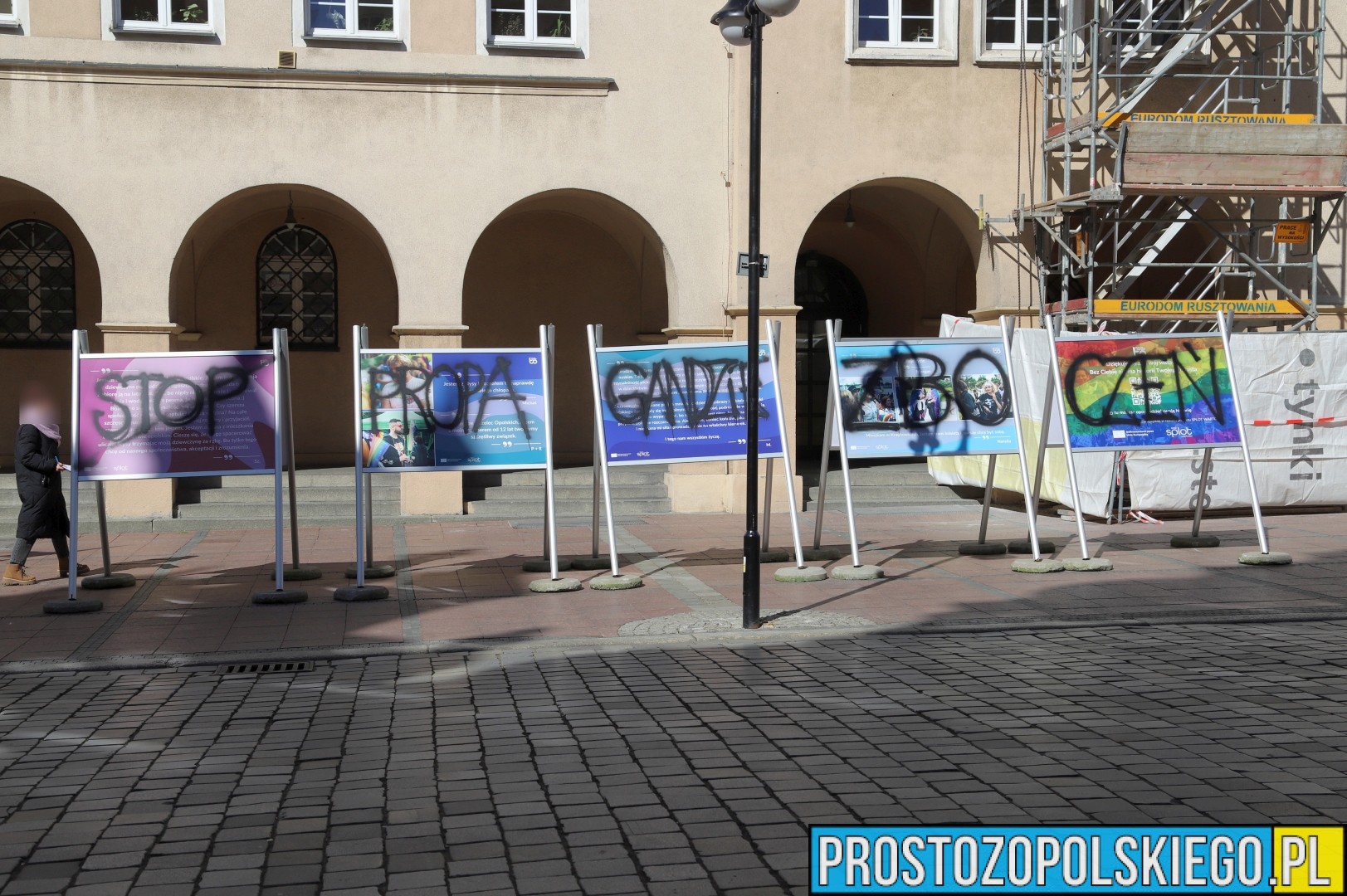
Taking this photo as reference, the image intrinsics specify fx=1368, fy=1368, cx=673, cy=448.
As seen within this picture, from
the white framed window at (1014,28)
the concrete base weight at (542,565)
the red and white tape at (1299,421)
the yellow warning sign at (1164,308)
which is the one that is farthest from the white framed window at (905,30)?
the concrete base weight at (542,565)

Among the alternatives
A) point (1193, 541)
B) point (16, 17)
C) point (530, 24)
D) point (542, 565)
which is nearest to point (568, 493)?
point (542, 565)

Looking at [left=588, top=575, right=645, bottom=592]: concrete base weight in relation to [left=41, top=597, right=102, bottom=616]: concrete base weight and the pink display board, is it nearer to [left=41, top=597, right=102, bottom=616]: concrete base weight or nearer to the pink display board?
the pink display board

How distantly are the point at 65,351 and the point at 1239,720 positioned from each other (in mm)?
16401

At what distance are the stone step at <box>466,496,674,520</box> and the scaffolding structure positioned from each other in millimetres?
5343

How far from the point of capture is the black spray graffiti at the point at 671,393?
11.4 metres

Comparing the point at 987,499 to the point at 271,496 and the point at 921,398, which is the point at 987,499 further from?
the point at 271,496

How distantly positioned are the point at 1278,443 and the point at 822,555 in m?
6.53

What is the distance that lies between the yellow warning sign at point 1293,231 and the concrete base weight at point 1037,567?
741cm

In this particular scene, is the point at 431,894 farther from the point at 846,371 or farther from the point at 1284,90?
the point at 1284,90

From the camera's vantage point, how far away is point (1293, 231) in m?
16.7

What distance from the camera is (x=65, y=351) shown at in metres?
18.5

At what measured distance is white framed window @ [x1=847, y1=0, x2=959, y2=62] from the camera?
16656 millimetres

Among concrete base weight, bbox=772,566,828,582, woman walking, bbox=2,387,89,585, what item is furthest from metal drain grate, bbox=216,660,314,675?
concrete base weight, bbox=772,566,828,582

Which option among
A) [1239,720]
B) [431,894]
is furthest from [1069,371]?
[431,894]
